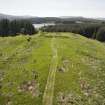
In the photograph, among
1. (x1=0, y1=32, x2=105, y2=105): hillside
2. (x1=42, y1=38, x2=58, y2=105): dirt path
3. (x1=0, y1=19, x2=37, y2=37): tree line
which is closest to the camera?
(x1=42, y1=38, x2=58, y2=105): dirt path

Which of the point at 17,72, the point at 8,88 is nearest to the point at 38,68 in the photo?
the point at 17,72

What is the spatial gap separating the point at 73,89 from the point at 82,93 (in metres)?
1.50

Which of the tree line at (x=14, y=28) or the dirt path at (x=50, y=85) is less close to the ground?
the dirt path at (x=50, y=85)

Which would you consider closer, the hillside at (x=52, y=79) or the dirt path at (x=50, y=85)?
the dirt path at (x=50, y=85)

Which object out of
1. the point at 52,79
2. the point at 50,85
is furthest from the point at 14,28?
the point at 50,85

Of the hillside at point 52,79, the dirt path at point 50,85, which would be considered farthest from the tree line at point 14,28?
the dirt path at point 50,85

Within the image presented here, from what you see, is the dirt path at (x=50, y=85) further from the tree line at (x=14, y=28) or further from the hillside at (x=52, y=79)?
the tree line at (x=14, y=28)

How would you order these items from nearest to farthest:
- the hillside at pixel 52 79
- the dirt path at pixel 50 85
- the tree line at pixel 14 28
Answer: the dirt path at pixel 50 85
the hillside at pixel 52 79
the tree line at pixel 14 28

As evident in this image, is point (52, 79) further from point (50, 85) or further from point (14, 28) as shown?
point (14, 28)

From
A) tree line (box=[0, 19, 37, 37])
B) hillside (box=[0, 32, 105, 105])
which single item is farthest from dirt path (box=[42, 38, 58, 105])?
tree line (box=[0, 19, 37, 37])

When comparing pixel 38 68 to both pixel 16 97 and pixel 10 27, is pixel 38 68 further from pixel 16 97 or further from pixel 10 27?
pixel 10 27

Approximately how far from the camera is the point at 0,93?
99.5ft

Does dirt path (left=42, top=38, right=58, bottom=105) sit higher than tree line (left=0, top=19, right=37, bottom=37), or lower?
higher

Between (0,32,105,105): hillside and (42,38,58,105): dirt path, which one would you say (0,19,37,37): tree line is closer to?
(0,32,105,105): hillside
